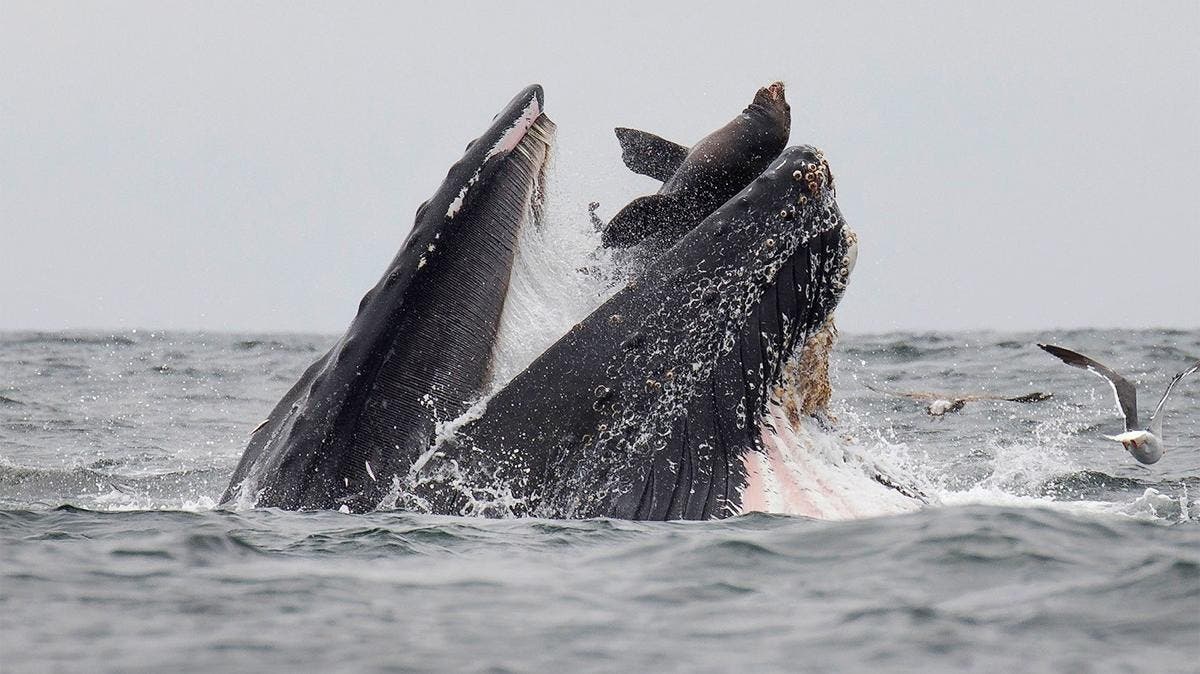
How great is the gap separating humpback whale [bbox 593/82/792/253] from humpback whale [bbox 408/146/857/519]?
1.01 feet

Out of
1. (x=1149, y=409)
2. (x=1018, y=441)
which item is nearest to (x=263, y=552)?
(x=1018, y=441)

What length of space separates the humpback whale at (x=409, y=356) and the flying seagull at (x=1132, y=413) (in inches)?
209

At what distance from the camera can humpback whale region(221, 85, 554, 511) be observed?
20.3ft

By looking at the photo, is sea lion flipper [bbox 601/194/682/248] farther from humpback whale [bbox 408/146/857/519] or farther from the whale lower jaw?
the whale lower jaw

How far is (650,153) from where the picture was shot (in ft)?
23.9

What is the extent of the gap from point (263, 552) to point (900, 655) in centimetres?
255

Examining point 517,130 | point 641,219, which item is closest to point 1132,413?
point 641,219

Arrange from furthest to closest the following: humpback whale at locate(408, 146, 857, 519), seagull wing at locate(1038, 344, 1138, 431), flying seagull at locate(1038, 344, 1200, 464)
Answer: seagull wing at locate(1038, 344, 1138, 431) → flying seagull at locate(1038, 344, 1200, 464) → humpback whale at locate(408, 146, 857, 519)

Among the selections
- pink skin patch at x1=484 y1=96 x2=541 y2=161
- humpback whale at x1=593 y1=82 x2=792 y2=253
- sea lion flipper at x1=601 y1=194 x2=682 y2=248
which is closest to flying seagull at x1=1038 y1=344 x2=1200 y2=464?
humpback whale at x1=593 y1=82 x2=792 y2=253

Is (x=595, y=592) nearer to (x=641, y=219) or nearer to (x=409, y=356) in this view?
(x=409, y=356)

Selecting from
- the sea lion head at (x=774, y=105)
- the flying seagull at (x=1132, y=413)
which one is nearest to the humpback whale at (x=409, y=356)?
the sea lion head at (x=774, y=105)

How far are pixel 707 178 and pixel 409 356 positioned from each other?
151cm

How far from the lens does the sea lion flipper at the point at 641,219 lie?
22.1 ft

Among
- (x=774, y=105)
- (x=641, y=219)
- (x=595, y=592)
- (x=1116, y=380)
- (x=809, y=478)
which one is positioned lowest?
(x=595, y=592)
